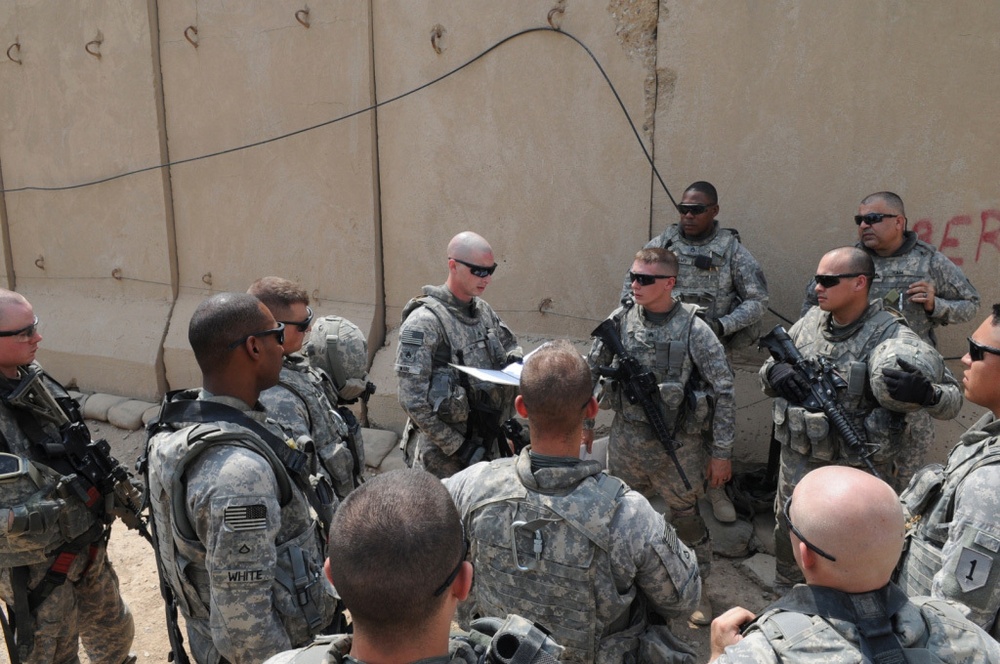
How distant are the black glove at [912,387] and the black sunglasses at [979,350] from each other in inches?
42.6

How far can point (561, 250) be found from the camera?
19.3ft

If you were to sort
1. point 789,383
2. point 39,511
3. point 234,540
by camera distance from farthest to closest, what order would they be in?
point 789,383 → point 39,511 → point 234,540

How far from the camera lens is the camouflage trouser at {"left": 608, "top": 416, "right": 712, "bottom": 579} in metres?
4.47

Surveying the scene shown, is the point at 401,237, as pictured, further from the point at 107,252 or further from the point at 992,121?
the point at 992,121

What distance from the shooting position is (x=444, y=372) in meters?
4.16

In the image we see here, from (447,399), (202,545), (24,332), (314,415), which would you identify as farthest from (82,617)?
(447,399)

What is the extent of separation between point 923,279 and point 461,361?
290 cm

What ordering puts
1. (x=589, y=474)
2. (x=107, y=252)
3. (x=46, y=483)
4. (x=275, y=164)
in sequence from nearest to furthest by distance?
(x=589, y=474) → (x=46, y=483) → (x=275, y=164) → (x=107, y=252)

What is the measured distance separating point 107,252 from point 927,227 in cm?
757

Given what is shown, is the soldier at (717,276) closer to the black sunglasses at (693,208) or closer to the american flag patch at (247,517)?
the black sunglasses at (693,208)

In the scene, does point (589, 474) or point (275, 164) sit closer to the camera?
point (589, 474)

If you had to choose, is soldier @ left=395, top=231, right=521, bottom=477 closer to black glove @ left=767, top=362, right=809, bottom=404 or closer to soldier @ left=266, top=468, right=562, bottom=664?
black glove @ left=767, top=362, right=809, bottom=404

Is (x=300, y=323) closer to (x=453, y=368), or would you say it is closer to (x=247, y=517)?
(x=453, y=368)

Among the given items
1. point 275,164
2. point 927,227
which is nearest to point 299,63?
point 275,164
